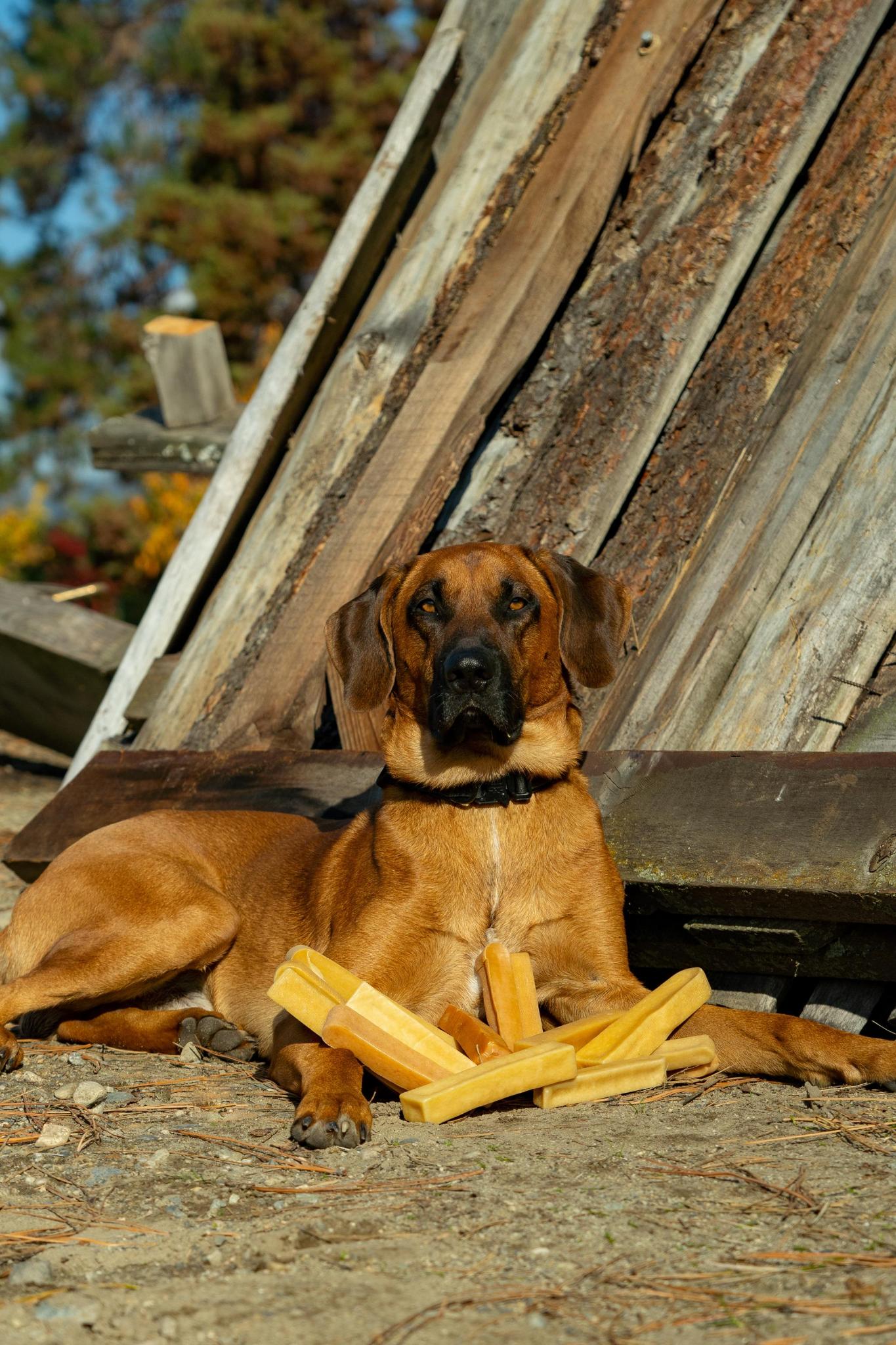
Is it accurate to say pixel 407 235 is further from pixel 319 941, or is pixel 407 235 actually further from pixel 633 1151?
pixel 633 1151

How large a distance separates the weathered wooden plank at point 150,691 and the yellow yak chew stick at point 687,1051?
120 inches

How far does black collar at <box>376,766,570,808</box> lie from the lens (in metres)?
4.04

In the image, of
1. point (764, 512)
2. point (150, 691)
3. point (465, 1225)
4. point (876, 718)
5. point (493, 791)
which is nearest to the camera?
point (465, 1225)

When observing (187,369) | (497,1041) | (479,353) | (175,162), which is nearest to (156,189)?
(175,162)

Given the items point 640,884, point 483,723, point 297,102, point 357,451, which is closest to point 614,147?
point 357,451

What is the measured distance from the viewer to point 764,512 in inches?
188

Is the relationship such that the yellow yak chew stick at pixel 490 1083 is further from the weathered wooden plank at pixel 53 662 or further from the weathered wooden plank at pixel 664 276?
the weathered wooden plank at pixel 53 662

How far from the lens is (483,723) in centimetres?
401

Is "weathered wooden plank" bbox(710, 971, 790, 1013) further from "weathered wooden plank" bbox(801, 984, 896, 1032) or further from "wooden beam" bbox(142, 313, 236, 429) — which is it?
"wooden beam" bbox(142, 313, 236, 429)

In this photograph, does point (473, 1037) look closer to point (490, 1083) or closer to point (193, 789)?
point (490, 1083)

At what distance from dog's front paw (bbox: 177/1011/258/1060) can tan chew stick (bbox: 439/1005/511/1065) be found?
33.5 inches

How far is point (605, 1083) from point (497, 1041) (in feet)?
1.03

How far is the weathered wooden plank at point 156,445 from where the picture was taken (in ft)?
25.5

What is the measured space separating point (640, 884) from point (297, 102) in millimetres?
16964
